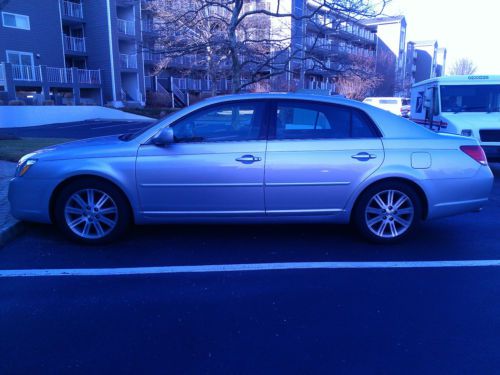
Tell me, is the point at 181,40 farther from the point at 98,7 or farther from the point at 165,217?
the point at 98,7

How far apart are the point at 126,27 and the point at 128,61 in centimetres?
258

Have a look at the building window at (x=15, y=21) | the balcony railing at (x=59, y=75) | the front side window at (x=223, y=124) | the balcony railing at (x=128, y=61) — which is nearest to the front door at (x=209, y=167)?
the front side window at (x=223, y=124)

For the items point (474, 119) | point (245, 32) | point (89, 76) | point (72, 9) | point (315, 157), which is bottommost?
point (315, 157)

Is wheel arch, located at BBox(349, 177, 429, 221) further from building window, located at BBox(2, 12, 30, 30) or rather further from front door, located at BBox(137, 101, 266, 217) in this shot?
building window, located at BBox(2, 12, 30, 30)

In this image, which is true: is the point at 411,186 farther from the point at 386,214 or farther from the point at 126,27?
the point at 126,27

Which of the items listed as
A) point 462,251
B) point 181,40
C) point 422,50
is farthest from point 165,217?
point 422,50

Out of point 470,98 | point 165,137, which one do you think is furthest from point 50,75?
point 165,137

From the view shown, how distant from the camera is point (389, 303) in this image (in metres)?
3.51

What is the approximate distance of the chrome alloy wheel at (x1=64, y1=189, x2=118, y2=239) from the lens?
15.4 feet

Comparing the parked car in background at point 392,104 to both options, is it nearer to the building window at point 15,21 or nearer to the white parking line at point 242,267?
the building window at point 15,21

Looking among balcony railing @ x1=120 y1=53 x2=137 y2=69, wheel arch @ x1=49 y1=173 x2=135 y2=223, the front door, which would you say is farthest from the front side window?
balcony railing @ x1=120 y1=53 x2=137 y2=69

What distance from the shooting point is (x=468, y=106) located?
9930 mm

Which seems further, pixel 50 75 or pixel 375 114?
pixel 50 75

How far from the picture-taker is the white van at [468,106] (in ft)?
30.2
